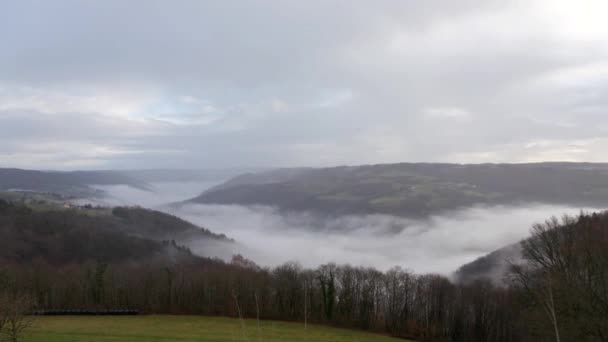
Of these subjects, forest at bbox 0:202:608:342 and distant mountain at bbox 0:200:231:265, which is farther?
distant mountain at bbox 0:200:231:265

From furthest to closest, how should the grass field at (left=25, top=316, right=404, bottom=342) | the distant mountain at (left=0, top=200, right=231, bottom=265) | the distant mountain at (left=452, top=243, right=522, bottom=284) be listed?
the distant mountain at (left=0, top=200, right=231, bottom=265) < the distant mountain at (left=452, top=243, right=522, bottom=284) < the grass field at (left=25, top=316, right=404, bottom=342)

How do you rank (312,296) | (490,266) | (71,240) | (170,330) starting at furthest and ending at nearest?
(71,240) → (490,266) → (312,296) → (170,330)

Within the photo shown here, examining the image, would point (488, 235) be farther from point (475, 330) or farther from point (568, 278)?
point (568, 278)

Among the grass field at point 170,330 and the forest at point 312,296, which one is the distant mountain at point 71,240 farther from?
the grass field at point 170,330

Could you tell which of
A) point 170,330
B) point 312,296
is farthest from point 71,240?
point 170,330

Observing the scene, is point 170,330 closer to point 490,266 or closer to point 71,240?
point 490,266

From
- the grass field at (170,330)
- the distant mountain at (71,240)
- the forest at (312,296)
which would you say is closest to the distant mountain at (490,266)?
the forest at (312,296)

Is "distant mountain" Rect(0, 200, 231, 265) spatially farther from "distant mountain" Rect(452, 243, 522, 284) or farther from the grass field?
"distant mountain" Rect(452, 243, 522, 284)

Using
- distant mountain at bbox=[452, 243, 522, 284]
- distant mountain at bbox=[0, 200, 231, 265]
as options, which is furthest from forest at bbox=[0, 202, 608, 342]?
distant mountain at bbox=[0, 200, 231, 265]
